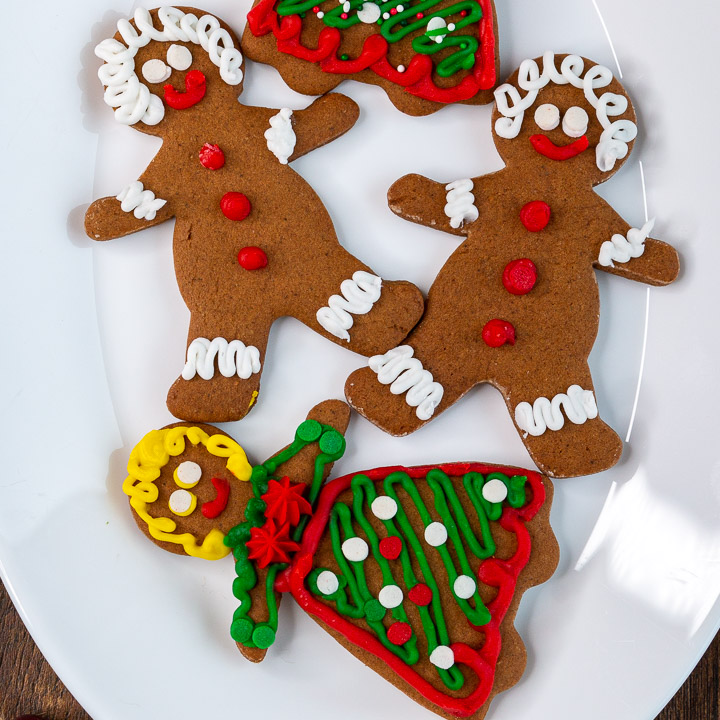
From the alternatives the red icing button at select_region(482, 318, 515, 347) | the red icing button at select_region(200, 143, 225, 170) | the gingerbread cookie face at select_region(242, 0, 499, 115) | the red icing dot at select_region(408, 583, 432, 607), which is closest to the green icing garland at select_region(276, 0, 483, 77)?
the gingerbread cookie face at select_region(242, 0, 499, 115)

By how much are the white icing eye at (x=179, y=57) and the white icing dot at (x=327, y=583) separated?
1.28m

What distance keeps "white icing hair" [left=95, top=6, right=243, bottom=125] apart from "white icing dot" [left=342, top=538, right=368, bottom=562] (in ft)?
3.73

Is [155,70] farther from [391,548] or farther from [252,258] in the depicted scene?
[391,548]

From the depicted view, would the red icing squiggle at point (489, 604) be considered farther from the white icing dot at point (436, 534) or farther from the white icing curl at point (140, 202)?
the white icing curl at point (140, 202)

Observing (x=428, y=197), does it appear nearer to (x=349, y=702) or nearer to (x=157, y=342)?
(x=157, y=342)

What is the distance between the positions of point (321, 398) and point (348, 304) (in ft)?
0.84

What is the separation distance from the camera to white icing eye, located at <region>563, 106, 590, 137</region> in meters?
1.78

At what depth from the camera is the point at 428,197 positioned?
181 centimetres

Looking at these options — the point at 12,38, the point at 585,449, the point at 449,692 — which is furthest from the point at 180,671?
the point at 12,38

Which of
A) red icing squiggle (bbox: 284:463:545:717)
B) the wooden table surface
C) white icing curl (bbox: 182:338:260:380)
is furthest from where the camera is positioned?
the wooden table surface

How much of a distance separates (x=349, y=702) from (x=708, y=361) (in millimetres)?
1210

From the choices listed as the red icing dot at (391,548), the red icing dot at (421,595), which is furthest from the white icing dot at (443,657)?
the red icing dot at (391,548)

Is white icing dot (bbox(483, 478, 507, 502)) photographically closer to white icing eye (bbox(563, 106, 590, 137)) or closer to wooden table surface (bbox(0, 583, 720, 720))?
white icing eye (bbox(563, 106, 590, 137))

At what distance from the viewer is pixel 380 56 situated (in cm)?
182
